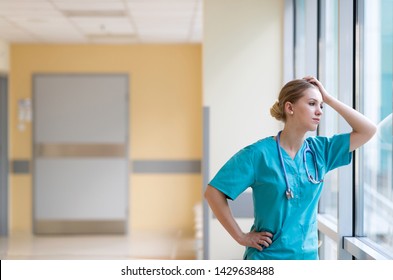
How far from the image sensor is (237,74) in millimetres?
3088

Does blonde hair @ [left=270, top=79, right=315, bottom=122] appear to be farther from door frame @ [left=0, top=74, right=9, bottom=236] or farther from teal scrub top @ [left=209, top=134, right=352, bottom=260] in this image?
door frame @ [left=0, top=74, right=9, bottom=236]

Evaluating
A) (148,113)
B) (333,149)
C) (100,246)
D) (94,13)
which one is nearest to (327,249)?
(333,149)

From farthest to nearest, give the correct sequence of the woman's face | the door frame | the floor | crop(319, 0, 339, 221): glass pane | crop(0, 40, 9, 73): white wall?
1. the door frame
2. crop(0, 40, 9, 73): white wall
3. the floor
4. crop(319, 0, 339, 221): glass pane
5. the woman's face

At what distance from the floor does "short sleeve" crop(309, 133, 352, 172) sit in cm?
289

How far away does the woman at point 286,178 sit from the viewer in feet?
5.67

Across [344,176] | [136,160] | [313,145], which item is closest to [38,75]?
[136,160]

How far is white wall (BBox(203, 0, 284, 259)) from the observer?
3.02 meters

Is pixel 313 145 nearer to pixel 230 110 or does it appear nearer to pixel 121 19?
pixel 230 110

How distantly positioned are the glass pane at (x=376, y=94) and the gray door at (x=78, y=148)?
361 centimetres

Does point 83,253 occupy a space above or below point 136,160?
below

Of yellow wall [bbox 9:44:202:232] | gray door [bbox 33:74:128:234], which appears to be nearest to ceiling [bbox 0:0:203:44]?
yellow wall [bbox 9:44:202:232]

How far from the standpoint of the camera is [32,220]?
5.87 metres

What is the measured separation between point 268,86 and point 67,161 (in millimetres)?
3228
